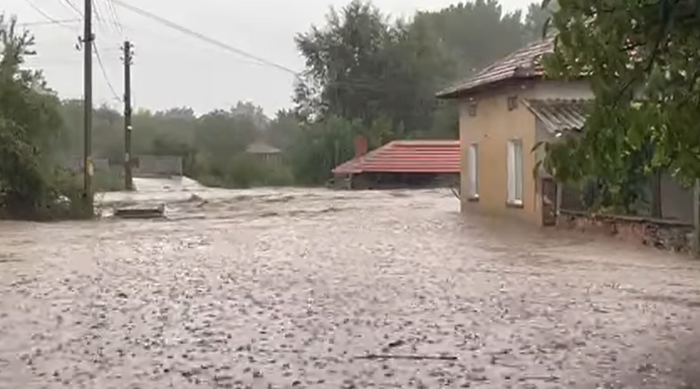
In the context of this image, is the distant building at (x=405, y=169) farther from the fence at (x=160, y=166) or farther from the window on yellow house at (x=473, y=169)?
the window on yellow house at (x=473, y=169)

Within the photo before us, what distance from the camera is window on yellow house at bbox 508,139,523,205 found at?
30606 millimetres

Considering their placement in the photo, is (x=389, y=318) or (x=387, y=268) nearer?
(x=389, y=318)

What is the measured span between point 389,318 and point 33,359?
377 centimetres

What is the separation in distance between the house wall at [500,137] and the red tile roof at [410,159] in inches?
942

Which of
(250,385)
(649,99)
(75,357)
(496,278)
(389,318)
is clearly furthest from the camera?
(496,278)

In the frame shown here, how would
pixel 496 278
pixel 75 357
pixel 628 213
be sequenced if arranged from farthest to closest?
pixel 628 213, pixel 496 278, pixel 75 357

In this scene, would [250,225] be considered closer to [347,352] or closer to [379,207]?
[379,207]

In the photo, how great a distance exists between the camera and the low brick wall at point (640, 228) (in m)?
20.5

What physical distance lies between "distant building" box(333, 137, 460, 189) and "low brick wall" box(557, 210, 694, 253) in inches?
1347

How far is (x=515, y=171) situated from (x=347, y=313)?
19496mm

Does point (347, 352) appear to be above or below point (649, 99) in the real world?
below

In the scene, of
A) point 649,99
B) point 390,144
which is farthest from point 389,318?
point 390,144

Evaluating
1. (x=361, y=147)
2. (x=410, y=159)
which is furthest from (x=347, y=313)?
(x=361, y=147)

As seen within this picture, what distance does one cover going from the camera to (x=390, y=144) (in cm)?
6306
